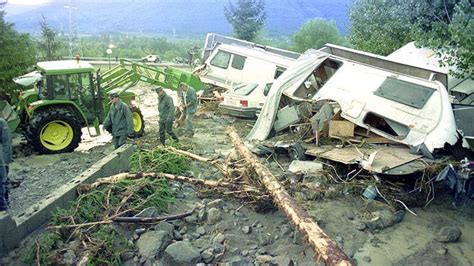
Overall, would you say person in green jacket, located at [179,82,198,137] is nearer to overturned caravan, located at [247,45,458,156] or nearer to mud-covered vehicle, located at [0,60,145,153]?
overturned caravan, located at [247,45,458,156]

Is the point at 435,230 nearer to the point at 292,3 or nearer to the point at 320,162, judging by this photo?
the point at 320,162

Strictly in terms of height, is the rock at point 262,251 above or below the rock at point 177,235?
below

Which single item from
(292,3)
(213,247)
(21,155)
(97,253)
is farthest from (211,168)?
(292,3)

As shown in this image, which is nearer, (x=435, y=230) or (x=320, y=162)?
(x=435, y=230)

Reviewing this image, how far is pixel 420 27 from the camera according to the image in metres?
9.58

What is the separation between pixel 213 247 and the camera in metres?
5.07

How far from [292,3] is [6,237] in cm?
9470

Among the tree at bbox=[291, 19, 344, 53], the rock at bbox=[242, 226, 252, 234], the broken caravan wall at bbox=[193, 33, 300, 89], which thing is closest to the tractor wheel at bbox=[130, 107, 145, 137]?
the broken caravan wall at bbox=[193, 33, 300, 89]

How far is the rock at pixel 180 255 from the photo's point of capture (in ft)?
15.5

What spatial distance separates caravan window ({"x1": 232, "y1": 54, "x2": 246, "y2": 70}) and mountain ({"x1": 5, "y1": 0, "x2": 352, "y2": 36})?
61.3 metres

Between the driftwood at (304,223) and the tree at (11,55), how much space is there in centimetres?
844

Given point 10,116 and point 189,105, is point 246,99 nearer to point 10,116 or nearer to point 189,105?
point 189,105

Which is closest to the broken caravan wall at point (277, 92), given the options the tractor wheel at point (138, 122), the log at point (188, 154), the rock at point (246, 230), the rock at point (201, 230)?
the log at point (188, 154)

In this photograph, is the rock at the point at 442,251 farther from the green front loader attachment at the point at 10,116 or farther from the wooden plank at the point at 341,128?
the green front loader attachment at the point at 10,116
